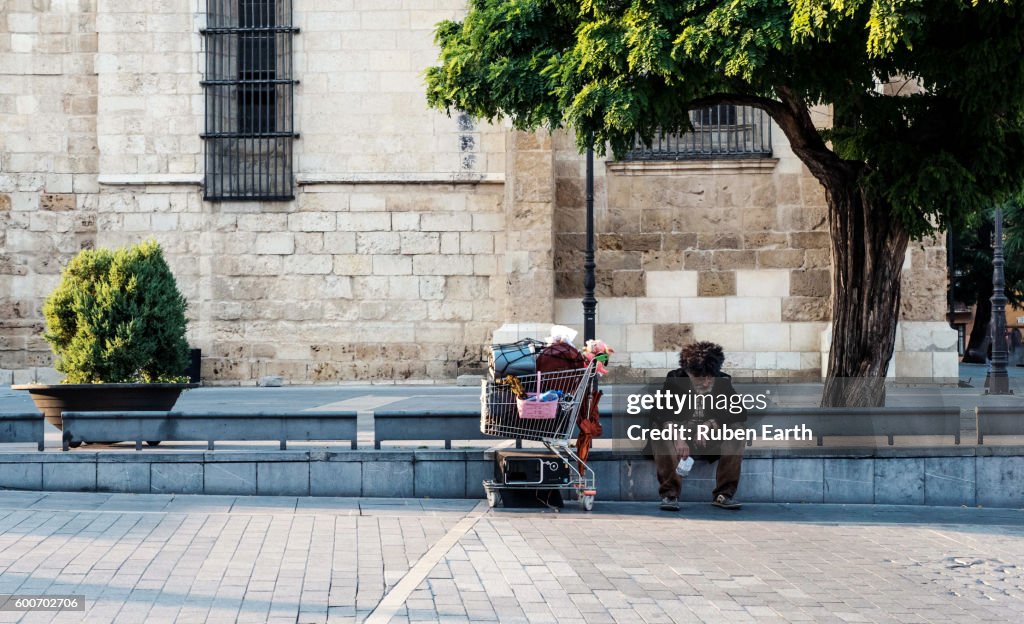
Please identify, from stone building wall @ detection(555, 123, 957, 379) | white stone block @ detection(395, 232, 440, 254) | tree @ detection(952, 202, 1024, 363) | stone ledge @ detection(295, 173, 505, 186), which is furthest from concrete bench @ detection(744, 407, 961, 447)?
tree @ detection(952, 202, 1024, 363)

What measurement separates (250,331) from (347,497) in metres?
11.8

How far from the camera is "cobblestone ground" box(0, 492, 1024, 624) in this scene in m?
6.27

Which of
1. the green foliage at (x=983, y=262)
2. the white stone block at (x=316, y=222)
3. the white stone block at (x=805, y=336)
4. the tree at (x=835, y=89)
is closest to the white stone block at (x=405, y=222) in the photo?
the white stone block at (x=316, y=222)

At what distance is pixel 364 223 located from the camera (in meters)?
21.7

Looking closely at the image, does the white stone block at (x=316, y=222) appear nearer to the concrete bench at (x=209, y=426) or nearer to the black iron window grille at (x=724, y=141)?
the black iron window grille at (x=724, y=141)

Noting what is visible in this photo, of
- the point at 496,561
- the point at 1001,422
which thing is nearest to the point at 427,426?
the point at 496,561

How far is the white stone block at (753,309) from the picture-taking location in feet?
70.8

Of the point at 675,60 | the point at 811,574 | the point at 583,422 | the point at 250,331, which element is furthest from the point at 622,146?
the point at 250,331

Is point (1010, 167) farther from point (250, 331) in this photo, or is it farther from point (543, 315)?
point (250, 331)

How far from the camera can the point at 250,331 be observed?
71.2 feet

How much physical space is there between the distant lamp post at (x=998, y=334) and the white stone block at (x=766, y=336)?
3.65 m

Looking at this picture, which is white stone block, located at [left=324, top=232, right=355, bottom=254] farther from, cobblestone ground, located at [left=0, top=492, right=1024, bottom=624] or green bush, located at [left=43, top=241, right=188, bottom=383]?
cobblestone ground, located at [left=0, top=492, right=1024, bottom=624]

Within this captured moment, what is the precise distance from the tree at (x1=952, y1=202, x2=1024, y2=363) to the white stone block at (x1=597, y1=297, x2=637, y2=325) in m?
18.9

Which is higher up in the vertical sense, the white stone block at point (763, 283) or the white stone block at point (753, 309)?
the white stone block at point (763, 283)
